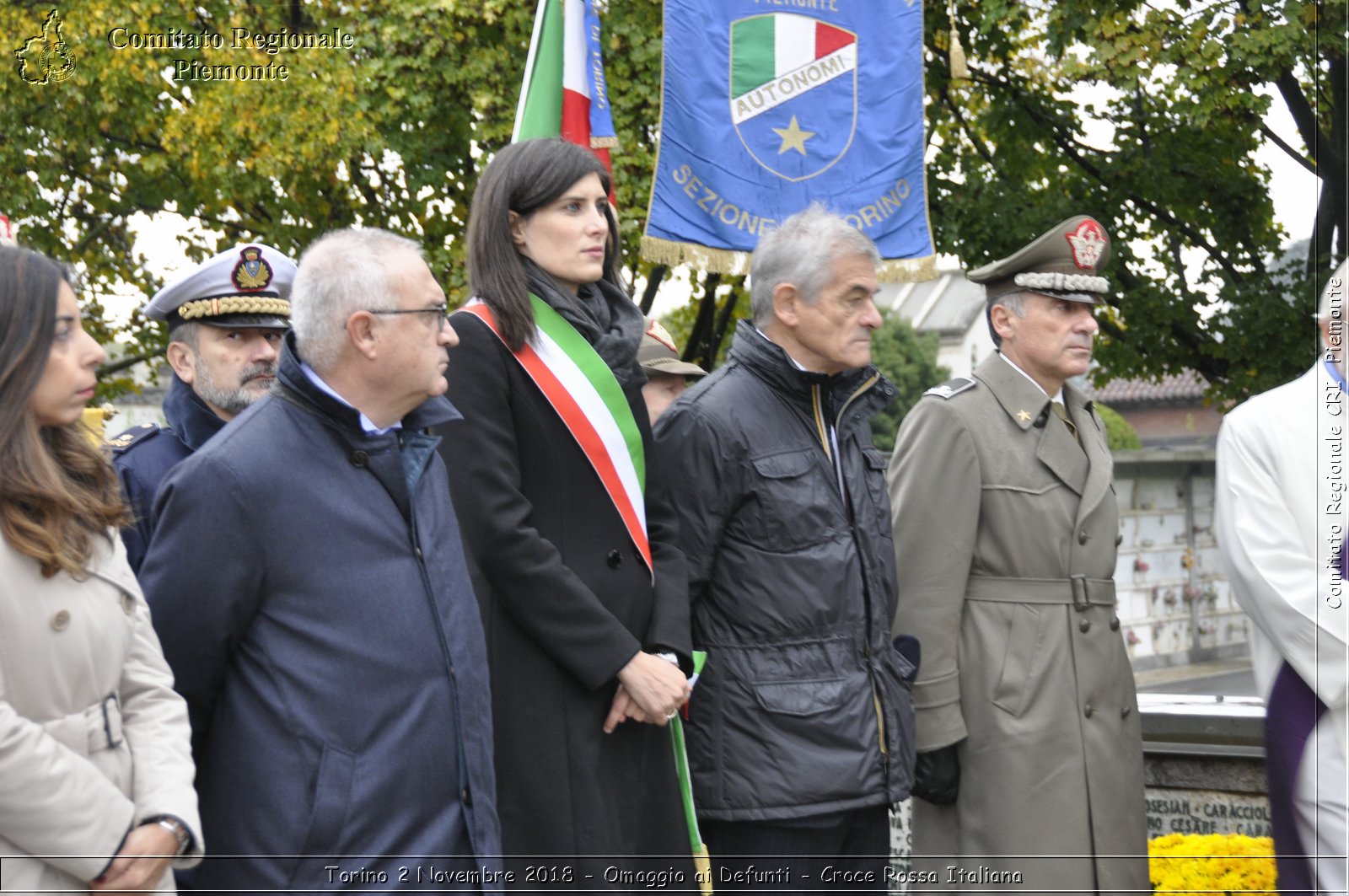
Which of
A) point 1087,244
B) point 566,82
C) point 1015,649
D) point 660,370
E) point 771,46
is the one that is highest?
point 771,46

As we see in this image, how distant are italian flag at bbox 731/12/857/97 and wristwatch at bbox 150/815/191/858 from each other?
5.65 meters

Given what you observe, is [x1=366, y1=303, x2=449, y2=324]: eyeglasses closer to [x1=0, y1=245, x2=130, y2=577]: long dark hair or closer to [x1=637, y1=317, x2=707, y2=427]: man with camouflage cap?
[x1=0, y1=245, x2=130, y2=577]: long dark hair

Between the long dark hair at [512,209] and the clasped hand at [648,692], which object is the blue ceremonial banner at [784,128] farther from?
the clasped hand at [648,692]

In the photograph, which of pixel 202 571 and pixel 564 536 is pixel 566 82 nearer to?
pixel 564 536

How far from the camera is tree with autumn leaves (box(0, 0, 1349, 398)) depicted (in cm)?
1056

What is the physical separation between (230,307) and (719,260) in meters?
3.51

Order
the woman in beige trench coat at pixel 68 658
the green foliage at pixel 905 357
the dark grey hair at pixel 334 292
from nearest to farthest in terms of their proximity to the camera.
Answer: the woman in beige trench coat at pixel 68 658
the dark grey hair at pixel 334 292
the green foliage at pixel 905 357

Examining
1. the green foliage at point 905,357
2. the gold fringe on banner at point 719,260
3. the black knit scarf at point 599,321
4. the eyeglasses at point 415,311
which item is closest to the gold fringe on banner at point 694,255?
the gold fringe on banner at point 719,260

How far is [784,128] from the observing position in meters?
7.61

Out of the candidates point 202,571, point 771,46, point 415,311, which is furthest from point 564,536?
point 771,46

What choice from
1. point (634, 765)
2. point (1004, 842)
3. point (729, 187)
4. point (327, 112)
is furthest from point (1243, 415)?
point (327, 112)

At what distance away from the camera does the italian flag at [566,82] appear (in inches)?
267

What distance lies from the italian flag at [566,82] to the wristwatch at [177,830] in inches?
181

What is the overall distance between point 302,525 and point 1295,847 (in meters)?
2.65
